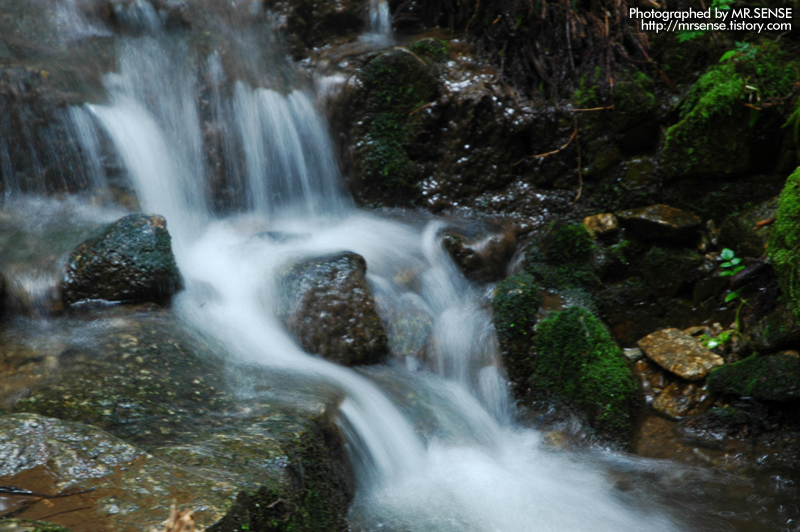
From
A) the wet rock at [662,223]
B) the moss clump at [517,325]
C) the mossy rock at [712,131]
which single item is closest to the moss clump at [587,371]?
the moss clump at [517,325]

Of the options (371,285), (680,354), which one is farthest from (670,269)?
(371,285)

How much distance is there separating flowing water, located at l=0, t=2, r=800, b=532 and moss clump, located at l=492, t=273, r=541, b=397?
0.12 meters

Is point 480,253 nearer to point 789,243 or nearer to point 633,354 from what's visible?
point 633,354

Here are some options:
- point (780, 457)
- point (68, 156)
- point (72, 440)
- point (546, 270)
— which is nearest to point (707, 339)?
point (780, 457)

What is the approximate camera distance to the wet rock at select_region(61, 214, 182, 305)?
421 cm

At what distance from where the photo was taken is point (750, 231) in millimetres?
4242

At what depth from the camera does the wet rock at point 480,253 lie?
5.19 metres

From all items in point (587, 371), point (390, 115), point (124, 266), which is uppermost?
point (390, 115)

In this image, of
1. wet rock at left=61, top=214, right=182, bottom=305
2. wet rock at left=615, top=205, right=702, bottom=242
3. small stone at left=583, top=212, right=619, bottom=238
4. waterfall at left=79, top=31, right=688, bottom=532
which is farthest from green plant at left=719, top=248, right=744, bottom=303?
wet rock at left=61, top=214, right=182, bottom=305

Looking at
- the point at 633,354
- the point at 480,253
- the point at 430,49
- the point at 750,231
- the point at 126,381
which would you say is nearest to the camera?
the point at 126,381

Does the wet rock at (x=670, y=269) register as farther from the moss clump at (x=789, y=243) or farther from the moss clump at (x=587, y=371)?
the moss clump at (x=789, y=243)

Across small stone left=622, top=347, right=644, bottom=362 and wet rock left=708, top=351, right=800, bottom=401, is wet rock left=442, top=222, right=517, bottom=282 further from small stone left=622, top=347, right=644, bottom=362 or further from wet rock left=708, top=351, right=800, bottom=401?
wet rock left=708, top=351, right=800, bottom=401

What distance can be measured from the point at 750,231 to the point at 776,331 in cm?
96

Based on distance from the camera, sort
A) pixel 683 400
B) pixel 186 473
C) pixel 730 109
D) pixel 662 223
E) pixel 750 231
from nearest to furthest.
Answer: pixel 186 473, pixel 683 400, pixel 750 231, pixel 730 109, pixel 662 223
